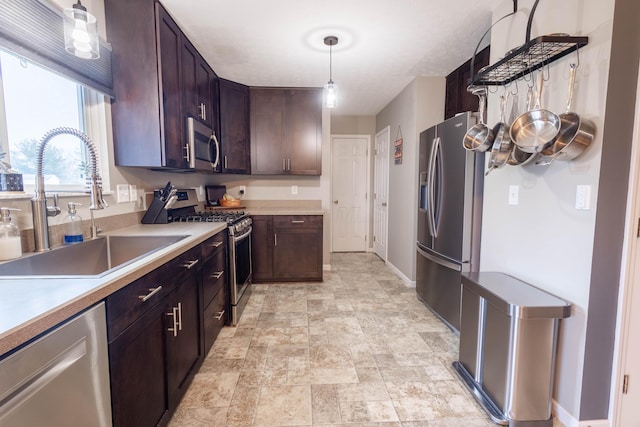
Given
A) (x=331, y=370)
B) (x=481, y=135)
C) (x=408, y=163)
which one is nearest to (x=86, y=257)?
(x=331, y=370)

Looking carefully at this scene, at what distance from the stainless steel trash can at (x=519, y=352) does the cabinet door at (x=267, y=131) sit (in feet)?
8.98

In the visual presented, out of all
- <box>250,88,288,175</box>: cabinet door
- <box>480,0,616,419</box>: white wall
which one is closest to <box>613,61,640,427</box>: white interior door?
<box>480,0,616,419</box>: white wall

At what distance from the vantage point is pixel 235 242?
8.36 ft

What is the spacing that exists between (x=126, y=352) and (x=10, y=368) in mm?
463

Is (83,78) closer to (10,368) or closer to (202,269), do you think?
(202,269)

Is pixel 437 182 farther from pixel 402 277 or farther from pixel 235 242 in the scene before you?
pixel 235 242

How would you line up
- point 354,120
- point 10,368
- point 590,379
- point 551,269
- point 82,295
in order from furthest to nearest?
point 354,120
point 551,269
point 590,379
point 82,295
point 10,368

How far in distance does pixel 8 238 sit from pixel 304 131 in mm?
2915

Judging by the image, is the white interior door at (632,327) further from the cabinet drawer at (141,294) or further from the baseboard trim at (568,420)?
the cabinet drawer at (141,294)

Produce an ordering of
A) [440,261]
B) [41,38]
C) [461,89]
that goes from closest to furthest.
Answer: [41,38]
[440,261]
[461,89]

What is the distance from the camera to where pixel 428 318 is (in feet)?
8.76

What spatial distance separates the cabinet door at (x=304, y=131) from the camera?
3.61m

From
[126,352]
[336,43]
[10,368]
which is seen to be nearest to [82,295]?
[10,368]

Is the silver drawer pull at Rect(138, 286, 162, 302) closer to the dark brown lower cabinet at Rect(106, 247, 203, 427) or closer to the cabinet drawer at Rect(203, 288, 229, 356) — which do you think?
the dark brown lower cabinet at Rect(106, 247, 203, 427)
